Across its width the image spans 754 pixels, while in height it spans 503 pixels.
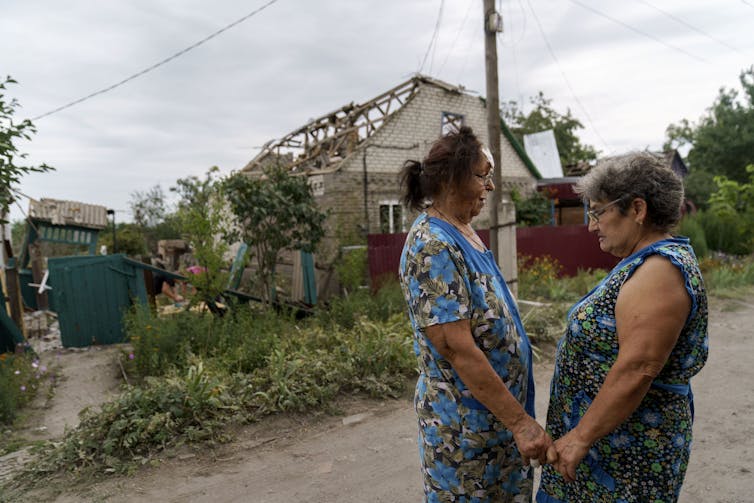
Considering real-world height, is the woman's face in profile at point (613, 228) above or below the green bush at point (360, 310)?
above

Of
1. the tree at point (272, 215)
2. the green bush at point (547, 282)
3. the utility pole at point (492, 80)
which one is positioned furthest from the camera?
the green bush at point (547, 282)

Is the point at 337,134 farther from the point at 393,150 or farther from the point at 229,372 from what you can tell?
the point at 229,372

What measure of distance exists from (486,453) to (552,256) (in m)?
12.2

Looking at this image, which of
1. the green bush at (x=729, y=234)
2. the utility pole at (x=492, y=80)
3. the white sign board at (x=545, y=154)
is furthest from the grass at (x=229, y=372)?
the white sign board at (x=545, y=154)

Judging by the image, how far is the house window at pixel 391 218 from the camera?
42.4ft

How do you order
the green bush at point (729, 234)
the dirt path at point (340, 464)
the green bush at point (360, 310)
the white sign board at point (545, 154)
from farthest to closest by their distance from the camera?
the white sign board at point (545, 154), the green bush at point (729, 234), the green bush at point (360, 310), the dirt path at point (340, 464)

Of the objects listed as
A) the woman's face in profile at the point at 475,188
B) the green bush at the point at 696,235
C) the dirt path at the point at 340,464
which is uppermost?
the woman's face in profile at the point at 475,188

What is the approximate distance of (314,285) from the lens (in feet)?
34.0

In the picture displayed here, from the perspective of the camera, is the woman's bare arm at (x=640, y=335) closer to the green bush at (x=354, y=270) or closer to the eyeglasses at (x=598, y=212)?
the eyeglasses at (x=598, y=212)

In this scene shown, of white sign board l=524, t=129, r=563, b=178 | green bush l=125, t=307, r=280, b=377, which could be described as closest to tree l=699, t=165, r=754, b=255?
white sign board l=524, t=129, r=563, b=178

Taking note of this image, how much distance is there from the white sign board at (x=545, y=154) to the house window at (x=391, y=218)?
31.9 feet

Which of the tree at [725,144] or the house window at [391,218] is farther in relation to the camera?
the tree at [725,144]

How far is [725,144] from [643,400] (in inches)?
1375

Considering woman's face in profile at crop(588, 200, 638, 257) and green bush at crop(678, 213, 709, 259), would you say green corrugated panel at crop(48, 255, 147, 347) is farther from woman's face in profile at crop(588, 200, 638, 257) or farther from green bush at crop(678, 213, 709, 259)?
green bush at crop(678, 213, 709, 259)
